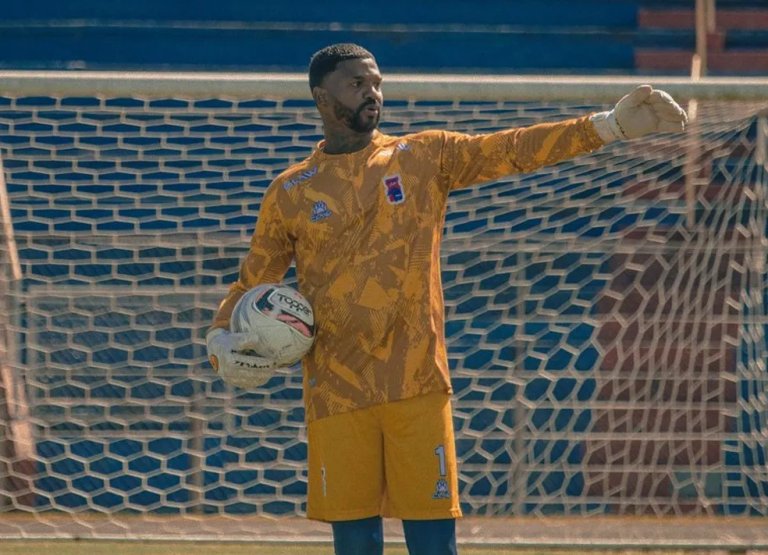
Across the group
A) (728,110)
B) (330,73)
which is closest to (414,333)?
(330,73)

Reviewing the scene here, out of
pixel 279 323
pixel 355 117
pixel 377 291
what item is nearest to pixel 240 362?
pixel 279 323

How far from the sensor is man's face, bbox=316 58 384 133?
10.1 ft

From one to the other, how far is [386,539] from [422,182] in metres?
2.00

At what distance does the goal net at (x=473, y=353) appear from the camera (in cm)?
513

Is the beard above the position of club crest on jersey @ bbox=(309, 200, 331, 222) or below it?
above

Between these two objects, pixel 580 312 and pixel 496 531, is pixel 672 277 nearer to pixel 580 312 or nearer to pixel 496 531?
pixel 580 312

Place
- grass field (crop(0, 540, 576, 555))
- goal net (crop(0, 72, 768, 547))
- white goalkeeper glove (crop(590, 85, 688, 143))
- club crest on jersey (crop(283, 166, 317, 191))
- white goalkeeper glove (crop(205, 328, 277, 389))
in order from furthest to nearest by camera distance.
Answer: goal net (crop(0, 72, 768, 547)) → grass field (crop(0, 540, 576, 555)) → club crest on jersey (crop(283, 166, 317, 191)) → white goalkeeper glove (crop(205, 328, 277, 389)) → white goalkeeper glove (crop(590, 85, 688, 143))

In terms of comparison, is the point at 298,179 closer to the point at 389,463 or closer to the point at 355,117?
the point at 355,117

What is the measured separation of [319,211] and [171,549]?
2415mm

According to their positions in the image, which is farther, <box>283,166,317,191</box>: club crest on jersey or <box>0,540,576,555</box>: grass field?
<box>0,540,576,555</box>: grass field

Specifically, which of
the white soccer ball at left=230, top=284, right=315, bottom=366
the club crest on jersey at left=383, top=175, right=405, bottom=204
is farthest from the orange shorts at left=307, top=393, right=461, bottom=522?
the club crest on jersey at left=383, top=175, right=405, bottom=204

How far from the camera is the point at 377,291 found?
3.01m

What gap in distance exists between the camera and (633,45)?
25.7 feet

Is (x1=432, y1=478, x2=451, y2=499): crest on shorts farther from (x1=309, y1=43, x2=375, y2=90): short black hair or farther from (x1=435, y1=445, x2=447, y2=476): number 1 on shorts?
(x1=309, y1=43, x2=375, y2=90): short black hair
